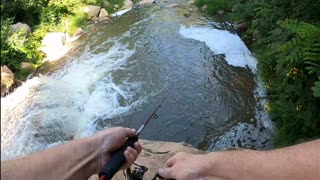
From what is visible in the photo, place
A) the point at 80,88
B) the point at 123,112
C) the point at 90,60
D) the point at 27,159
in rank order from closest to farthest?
the point at 27,159 → the point at 80,88 → the point at 123,112 → the point at 90,60

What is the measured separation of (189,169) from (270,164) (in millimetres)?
209

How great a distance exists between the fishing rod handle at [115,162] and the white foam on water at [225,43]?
10.5 ft

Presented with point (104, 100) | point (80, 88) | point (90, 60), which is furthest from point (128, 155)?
point (90, 60)

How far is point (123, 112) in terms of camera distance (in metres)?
3.22

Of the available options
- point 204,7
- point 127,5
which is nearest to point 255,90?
point 204,7

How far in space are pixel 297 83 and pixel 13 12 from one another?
2125 millimetres

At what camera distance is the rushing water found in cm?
285

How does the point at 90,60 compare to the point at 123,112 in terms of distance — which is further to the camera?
the point at 90,60

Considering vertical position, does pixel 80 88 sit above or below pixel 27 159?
below

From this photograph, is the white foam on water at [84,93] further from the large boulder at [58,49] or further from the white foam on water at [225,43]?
the white foam on water at [225,43]

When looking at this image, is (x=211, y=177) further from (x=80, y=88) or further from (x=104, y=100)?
(x=104, y=100)

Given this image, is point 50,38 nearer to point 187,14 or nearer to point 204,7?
point 187,14

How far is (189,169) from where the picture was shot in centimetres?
93

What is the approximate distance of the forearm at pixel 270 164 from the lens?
859 millimetres
